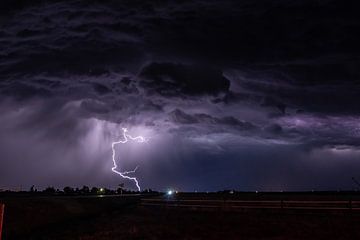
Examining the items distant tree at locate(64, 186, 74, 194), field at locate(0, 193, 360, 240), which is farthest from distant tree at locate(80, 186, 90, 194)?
field at locate(0, 193, 360, 240)

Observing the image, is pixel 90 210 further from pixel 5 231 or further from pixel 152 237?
pixel 152 237

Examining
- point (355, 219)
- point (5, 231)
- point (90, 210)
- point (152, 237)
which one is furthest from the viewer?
point (90, 210)

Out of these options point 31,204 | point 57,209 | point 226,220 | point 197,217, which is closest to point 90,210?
point 57,209

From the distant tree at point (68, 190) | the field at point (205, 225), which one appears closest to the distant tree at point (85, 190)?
the distant tree at point (68, 190)

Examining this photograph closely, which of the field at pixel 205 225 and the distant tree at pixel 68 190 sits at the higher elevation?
the distant tree at pixel 68 190

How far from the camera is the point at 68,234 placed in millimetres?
34250

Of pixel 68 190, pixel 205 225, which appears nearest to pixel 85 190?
pixel 68 190

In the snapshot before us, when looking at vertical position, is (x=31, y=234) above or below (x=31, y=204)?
below

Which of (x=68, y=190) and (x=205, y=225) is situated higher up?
(x=68, y=190)

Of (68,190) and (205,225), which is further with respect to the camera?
(68,190)

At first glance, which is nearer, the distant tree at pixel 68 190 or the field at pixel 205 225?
the field at pixel 205 225

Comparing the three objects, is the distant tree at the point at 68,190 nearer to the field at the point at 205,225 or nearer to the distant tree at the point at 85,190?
the distant tree at the point at 85,190

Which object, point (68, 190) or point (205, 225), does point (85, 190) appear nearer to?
point (68, 190)

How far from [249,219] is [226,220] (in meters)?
2.13
